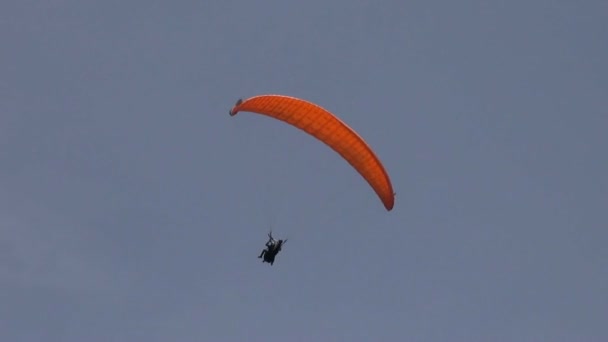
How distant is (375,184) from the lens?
2392 inches

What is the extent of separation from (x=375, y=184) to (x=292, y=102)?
530 centimetres

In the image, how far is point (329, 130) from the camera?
60562mm

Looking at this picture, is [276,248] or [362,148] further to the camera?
[276,248]

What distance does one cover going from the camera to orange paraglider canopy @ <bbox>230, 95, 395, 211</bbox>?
60062 millimetres

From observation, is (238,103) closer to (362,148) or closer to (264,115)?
(264,115)

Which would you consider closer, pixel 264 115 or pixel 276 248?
pixel 264 115

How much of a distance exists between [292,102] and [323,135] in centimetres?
215

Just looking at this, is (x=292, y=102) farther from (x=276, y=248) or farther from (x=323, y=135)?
(x=276, y=248)

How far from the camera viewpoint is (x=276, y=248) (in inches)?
2569

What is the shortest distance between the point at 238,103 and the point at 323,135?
4.12 meters

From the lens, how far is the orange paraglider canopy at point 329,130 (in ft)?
197

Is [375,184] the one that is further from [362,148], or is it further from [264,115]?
[264,115]

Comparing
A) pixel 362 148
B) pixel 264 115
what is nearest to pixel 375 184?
pixel 362 148

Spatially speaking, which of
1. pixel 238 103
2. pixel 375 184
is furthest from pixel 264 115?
pixel 375 184
